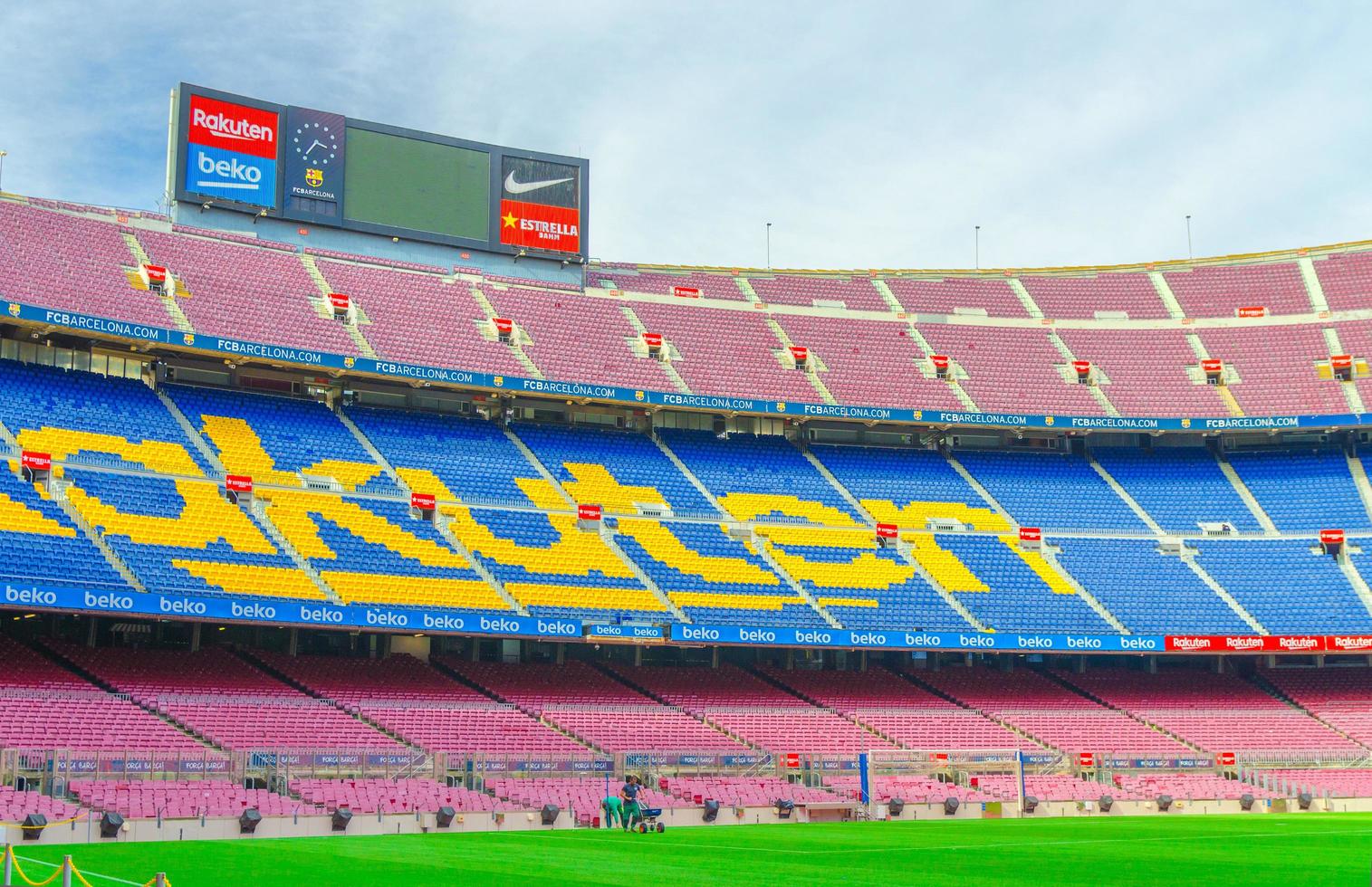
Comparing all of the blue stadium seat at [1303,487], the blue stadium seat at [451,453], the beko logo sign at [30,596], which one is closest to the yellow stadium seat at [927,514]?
the blue stadium seat at [1303,487]

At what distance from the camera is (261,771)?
3638 centimetres

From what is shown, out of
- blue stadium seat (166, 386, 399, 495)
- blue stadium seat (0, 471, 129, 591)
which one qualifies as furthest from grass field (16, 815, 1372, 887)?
blue stadium seat (166, 386, 399, 495)

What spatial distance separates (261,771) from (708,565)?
20.9 metres

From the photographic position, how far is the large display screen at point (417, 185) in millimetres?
62156

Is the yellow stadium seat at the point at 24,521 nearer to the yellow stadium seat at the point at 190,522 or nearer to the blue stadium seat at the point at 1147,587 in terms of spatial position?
the yellow stadium seat at the point at 190,522

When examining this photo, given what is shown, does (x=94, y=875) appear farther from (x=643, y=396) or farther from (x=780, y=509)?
(x=780, y=509)

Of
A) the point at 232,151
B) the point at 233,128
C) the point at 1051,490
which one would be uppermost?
the point at 233,128

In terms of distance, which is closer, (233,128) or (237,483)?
(237,483)

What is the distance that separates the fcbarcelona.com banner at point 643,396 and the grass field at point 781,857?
961 inches

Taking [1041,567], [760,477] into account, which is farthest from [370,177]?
[1041,567]

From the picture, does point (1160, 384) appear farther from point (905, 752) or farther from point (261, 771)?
point (261, 771)

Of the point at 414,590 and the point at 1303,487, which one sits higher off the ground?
the point at 1303,487

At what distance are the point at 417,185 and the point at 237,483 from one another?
19568 mm

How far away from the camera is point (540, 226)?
66.1 meters
